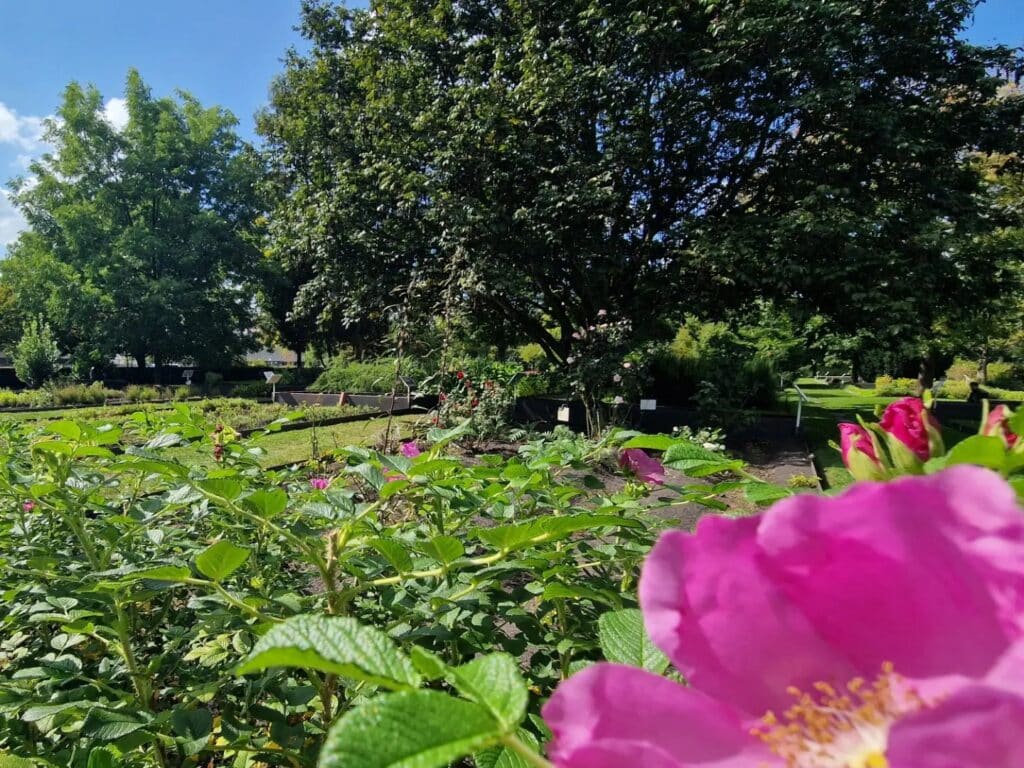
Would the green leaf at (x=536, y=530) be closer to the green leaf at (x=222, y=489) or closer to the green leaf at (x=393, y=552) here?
the green leaf at (x=393, y=552)

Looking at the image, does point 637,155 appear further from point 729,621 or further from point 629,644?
point 729,621

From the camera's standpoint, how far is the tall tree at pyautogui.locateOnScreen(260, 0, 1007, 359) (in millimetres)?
8375

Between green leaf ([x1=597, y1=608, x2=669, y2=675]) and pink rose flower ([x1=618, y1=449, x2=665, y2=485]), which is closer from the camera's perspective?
green leaf ([x1=597, y1=608, x2=669, y2=675])

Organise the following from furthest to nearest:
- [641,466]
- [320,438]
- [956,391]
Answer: [956,391] < [320,438] < [641,466]

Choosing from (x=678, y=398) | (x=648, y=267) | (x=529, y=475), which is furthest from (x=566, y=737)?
(x=678, y=398)

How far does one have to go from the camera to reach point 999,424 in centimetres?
50

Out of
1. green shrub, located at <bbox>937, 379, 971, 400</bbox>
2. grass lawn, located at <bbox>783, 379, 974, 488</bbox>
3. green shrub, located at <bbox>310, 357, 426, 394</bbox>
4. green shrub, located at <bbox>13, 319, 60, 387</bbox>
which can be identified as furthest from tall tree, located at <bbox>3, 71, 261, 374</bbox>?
green shrub, located at <bbox>937, 379, 971, 400</bbox>

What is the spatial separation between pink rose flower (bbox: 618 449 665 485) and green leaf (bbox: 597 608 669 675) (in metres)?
0.81

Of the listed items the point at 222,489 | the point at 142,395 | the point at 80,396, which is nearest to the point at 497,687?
the point at 222,489

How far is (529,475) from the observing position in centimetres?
110

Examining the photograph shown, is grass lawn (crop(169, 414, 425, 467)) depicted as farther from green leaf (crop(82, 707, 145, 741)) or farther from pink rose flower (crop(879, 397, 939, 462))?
pink rose flower (crop(879, 397, 939, 462))

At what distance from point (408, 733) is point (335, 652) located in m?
0.09

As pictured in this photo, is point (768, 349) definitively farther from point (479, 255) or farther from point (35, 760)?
point (35, 760)

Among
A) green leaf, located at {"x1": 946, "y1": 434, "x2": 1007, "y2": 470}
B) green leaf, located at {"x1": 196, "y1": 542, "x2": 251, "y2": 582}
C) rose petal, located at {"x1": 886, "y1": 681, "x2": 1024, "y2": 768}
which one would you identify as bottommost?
green leaf, located at {"x1": 196, "y1": 542, "x2": 251, "y2": 582}
